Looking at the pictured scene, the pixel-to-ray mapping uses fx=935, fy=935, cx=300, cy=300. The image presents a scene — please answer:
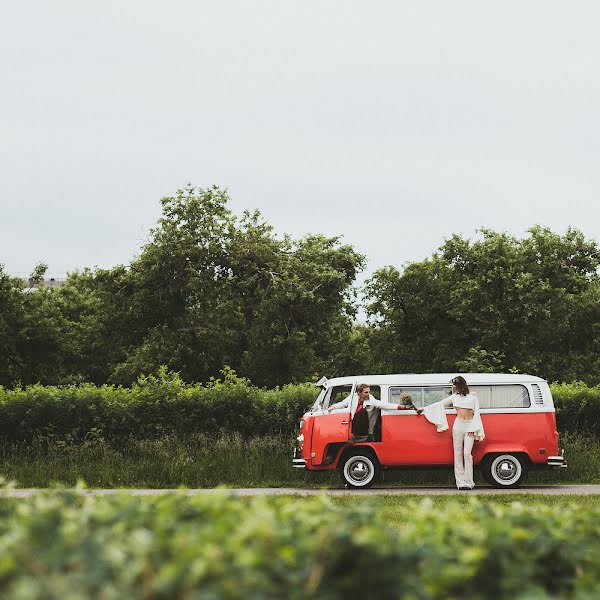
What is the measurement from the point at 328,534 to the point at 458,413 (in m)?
13.7

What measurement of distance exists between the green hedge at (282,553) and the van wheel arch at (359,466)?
42.9ft

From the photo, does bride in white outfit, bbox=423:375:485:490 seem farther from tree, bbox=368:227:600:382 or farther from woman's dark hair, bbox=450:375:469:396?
tree, bbox=368:227:600:382

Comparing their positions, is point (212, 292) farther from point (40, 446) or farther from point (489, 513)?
point (489, 513)

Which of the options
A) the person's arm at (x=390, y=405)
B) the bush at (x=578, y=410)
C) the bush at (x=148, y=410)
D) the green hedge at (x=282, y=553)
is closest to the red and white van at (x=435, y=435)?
the person's arm at (x=390, y=405)

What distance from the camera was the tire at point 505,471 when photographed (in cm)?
1773

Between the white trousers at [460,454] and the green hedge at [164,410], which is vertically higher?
the green hedge at [164,410]

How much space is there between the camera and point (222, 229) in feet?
139

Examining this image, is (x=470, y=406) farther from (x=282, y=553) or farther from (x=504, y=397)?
(x=282, y=553)

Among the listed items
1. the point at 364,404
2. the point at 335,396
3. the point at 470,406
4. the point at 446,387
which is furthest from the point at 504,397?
the point at 335,396

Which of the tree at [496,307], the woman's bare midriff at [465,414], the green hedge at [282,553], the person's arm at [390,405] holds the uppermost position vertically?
the tree at [496,307]

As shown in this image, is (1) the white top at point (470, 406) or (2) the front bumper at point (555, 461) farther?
(2) the front bumper at point (555, 461)

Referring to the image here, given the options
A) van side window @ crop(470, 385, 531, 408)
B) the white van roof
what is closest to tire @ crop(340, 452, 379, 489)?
the white van roof

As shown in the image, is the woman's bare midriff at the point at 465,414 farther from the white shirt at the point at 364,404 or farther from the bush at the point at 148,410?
the bush at the point at 148,410

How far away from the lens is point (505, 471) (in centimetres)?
1775
